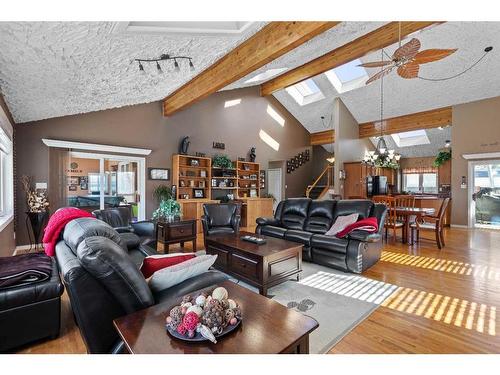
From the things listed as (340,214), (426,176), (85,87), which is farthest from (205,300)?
(426,176)

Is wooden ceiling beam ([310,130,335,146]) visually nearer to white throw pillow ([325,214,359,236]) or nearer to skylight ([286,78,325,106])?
skylight ([286,78,325,106])

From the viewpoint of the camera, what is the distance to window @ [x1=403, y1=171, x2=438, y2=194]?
10805 millimetres

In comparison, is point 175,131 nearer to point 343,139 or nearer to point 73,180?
point 73,180

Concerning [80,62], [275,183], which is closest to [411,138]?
[275,183]

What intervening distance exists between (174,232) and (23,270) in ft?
7.78

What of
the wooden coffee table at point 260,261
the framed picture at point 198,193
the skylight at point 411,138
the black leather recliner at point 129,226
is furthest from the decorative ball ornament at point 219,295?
the skylight at point 411,138

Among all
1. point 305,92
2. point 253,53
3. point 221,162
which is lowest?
point 221,162

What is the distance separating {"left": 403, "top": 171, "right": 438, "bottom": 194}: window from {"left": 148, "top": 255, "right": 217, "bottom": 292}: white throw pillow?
1214 centimetres

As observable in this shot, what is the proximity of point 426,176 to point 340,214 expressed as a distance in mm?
9222

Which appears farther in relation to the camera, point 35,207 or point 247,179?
point 247,179

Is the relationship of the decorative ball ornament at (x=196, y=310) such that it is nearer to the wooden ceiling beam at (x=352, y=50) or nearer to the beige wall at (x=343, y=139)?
the wooden ceiling beam at (x=352, y=50)

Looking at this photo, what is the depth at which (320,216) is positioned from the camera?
14.8 feet

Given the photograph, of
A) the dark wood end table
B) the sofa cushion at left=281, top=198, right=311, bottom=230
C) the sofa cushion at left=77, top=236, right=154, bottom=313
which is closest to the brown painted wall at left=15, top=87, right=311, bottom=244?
the dark wood end table

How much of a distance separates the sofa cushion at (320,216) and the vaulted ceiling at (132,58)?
3.01 meters
